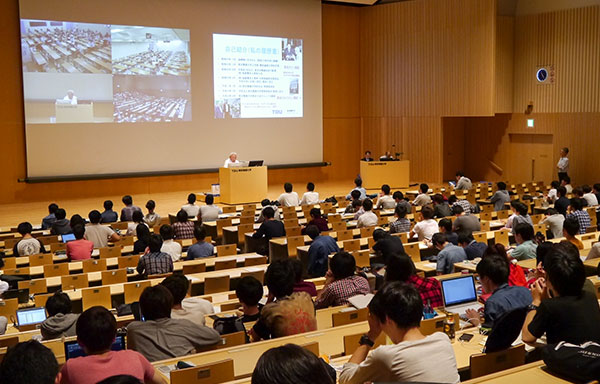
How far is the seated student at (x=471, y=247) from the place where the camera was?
25.9 ft

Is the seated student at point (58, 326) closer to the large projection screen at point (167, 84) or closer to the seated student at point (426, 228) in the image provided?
the seated student at point (426, 228)

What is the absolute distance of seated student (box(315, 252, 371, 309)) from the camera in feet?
19.0

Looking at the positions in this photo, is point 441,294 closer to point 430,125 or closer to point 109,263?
point 109,263

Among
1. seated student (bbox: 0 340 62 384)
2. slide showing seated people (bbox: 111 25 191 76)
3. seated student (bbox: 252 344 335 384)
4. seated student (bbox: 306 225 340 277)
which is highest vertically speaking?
slide showing seated people (bbox: 111 25 191 76)

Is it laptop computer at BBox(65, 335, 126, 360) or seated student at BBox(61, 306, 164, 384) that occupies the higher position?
seated student at BBox(61, 306, 164, 384)

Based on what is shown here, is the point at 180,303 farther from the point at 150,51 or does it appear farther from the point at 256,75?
the point at 256,75

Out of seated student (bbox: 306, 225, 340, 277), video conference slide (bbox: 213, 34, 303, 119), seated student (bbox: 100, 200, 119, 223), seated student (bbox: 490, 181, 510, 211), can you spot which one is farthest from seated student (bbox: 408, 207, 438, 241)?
video conference slide (bbox: 213, 34, 303, 119)

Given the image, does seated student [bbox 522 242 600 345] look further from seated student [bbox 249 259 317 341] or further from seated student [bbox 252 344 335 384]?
seated student [bbox 252 344 335 384]

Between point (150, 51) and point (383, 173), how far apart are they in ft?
23.0

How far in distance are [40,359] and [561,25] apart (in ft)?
61.6

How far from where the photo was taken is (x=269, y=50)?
64.0ft

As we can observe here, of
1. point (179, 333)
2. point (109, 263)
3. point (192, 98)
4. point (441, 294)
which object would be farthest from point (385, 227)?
point (192, 98)

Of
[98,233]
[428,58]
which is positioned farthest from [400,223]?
[428,58]

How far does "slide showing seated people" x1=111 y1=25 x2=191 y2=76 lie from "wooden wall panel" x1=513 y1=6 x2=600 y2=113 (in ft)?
31.7
